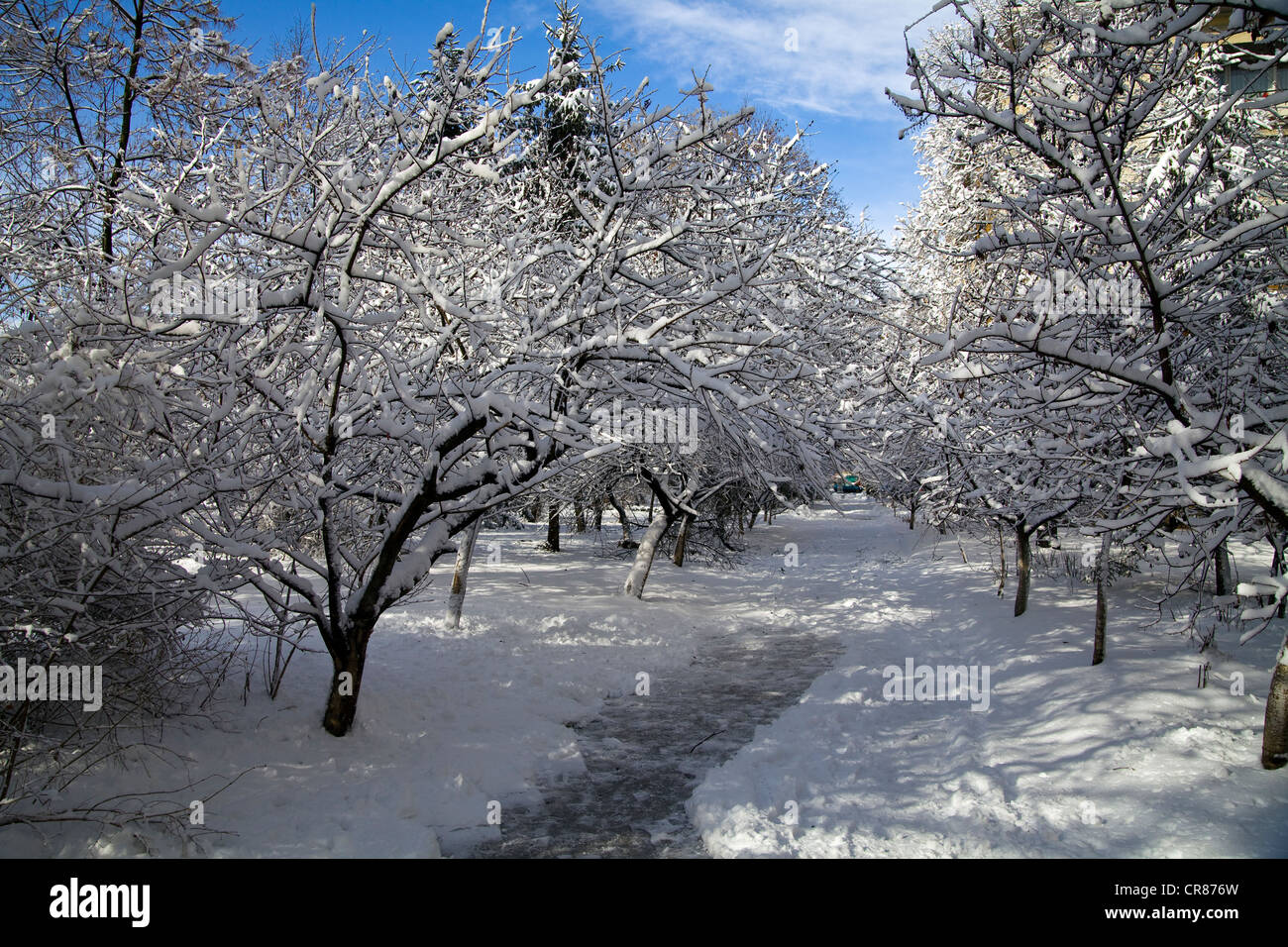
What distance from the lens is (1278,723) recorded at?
5.79 m

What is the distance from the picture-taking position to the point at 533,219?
11.0m

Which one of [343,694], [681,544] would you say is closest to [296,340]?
[343,694]

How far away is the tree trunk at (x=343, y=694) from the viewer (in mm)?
6363

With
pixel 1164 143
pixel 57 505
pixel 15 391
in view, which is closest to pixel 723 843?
pixel 57 505

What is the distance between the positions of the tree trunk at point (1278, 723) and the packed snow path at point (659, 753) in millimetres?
4410

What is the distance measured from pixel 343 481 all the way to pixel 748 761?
14.7 feet

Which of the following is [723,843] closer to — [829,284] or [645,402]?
[645,402]

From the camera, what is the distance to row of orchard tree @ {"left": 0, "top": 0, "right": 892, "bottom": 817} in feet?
14.7

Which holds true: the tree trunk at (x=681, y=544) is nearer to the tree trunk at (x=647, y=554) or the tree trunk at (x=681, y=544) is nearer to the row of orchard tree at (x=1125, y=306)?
the tree trunk at (x=647, y=554)

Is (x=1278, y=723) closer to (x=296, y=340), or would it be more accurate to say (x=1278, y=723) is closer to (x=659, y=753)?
(x=659, y=753)

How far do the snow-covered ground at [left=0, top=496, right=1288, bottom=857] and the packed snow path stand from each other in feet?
0.58

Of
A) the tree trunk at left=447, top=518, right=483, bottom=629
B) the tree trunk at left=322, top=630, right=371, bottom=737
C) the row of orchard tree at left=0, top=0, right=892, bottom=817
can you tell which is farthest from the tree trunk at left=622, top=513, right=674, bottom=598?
the tree trunk at left=322, top=630, right=371, bottom=737

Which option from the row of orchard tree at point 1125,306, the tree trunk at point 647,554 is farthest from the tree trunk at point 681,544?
the row of orchard tree at point 1125,306
